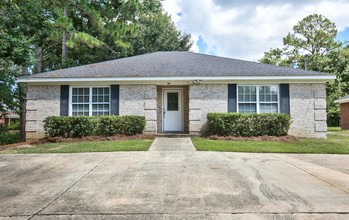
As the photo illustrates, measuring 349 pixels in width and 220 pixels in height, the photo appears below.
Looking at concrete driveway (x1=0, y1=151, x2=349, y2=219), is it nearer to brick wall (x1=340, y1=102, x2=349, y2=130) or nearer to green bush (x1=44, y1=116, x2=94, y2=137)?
green bush (x1=44, y1=116, x2=94, y2=137)

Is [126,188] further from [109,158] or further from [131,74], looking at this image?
[131,74]

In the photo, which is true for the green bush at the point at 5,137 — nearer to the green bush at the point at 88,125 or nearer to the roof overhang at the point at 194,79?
the roof overhang at the point at 194,79

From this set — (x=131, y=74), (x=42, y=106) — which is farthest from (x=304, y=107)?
(x=42, y=106)

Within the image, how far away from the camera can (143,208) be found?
340 centimetres

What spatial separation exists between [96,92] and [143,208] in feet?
31.6

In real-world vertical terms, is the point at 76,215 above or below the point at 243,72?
below

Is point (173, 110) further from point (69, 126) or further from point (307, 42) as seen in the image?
point (307, 42)

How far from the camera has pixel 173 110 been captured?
1312 cm

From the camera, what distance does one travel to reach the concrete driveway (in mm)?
3289

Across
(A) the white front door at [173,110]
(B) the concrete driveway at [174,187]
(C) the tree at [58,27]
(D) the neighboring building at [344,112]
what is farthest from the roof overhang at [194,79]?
(D) the neighboring building at [344,112]

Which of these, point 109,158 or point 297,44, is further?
point 297,44

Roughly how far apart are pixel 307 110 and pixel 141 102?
761cm

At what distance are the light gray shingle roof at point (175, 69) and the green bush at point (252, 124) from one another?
194cm

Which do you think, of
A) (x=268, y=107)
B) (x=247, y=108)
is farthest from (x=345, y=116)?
(x=247, y=108)
